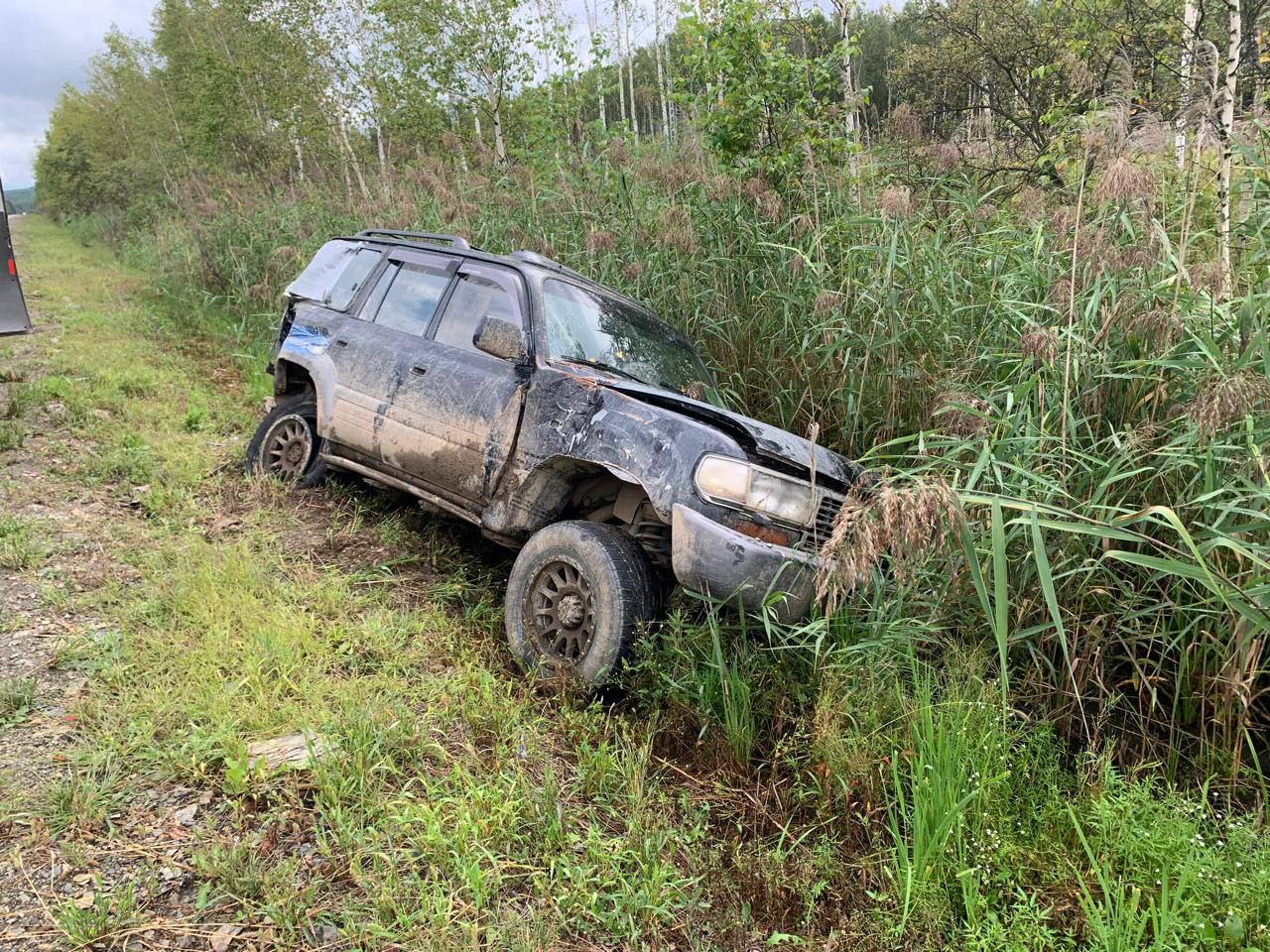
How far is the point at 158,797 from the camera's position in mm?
2682

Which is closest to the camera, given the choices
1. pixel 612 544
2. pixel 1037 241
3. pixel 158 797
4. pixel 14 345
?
pixel 158 797

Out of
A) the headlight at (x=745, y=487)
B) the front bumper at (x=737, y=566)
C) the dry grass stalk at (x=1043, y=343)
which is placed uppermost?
the dry grass stalk at (x=1043, y=343)

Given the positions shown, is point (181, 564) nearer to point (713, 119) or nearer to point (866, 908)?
point (866, 908)

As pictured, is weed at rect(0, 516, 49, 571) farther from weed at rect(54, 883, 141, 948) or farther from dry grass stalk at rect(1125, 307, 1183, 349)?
dry grass stalk at rect(1125, 307, 1183, 349)

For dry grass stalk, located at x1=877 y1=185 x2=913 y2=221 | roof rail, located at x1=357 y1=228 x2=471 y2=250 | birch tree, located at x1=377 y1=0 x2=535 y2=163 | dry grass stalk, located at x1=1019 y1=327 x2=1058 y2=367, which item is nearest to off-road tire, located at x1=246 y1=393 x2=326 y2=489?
roof rail, located at x1=357 y1=228 x2=471 y2=250

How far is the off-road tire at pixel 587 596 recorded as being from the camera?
3391 millimetres

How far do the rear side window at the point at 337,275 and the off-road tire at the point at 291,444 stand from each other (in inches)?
29.1

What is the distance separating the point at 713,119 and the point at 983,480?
442 centimetres

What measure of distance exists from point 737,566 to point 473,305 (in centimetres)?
245

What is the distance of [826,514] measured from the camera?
3633mm

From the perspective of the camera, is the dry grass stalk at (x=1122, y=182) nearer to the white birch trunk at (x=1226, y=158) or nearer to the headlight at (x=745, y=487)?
the white birch trunk at (x=1226, y=158)

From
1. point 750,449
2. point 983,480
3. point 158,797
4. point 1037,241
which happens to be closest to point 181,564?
point 158,797

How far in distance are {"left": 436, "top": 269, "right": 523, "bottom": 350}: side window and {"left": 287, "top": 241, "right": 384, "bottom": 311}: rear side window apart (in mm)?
1037

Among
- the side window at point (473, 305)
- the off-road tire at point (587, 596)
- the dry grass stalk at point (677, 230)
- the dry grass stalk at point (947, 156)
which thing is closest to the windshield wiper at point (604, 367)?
the side window at point (473, 305)
